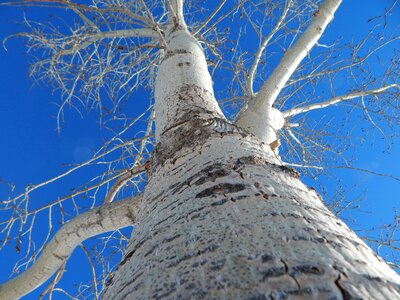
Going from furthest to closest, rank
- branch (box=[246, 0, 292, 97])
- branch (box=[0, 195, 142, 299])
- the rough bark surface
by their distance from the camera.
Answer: branch (box=[246, 0, 292, 97])
branch (box=[0, 195, 142, 299])
the rough bark surface

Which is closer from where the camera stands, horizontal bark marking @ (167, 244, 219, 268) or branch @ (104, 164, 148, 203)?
horizontal bark marking @ (167, 244, 219, 268)

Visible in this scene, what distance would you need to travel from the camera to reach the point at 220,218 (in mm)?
647

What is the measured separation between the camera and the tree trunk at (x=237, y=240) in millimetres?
463

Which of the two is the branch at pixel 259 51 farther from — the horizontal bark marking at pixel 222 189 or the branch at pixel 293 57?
the horizontal bark marking at pixel 222 189

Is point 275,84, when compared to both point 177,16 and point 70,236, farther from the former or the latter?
point 70,236

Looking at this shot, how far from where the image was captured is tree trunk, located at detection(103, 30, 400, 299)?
18.2 inches

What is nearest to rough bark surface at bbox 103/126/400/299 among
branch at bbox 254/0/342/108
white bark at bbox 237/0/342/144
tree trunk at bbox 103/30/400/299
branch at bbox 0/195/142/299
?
tree trunk at bbox 103/30/400/299

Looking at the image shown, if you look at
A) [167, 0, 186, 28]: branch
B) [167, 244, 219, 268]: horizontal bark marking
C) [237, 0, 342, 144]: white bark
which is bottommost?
[167, 244, 219, 268]: horizontal bark marking

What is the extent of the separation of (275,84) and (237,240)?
1.74 meters

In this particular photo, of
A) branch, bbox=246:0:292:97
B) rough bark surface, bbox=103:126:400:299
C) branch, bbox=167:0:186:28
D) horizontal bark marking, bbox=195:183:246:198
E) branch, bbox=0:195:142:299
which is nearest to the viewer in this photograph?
rough bark surface, bbox=103:126:400:299

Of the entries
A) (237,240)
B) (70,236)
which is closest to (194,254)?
(237,240)

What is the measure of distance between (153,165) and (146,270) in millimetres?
639

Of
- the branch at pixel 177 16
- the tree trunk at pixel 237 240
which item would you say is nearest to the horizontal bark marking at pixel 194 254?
the tree trunk at pixel 237 240

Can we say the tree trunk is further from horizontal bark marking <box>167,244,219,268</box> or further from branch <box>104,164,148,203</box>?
branch <box>104,164,148,203</box>
